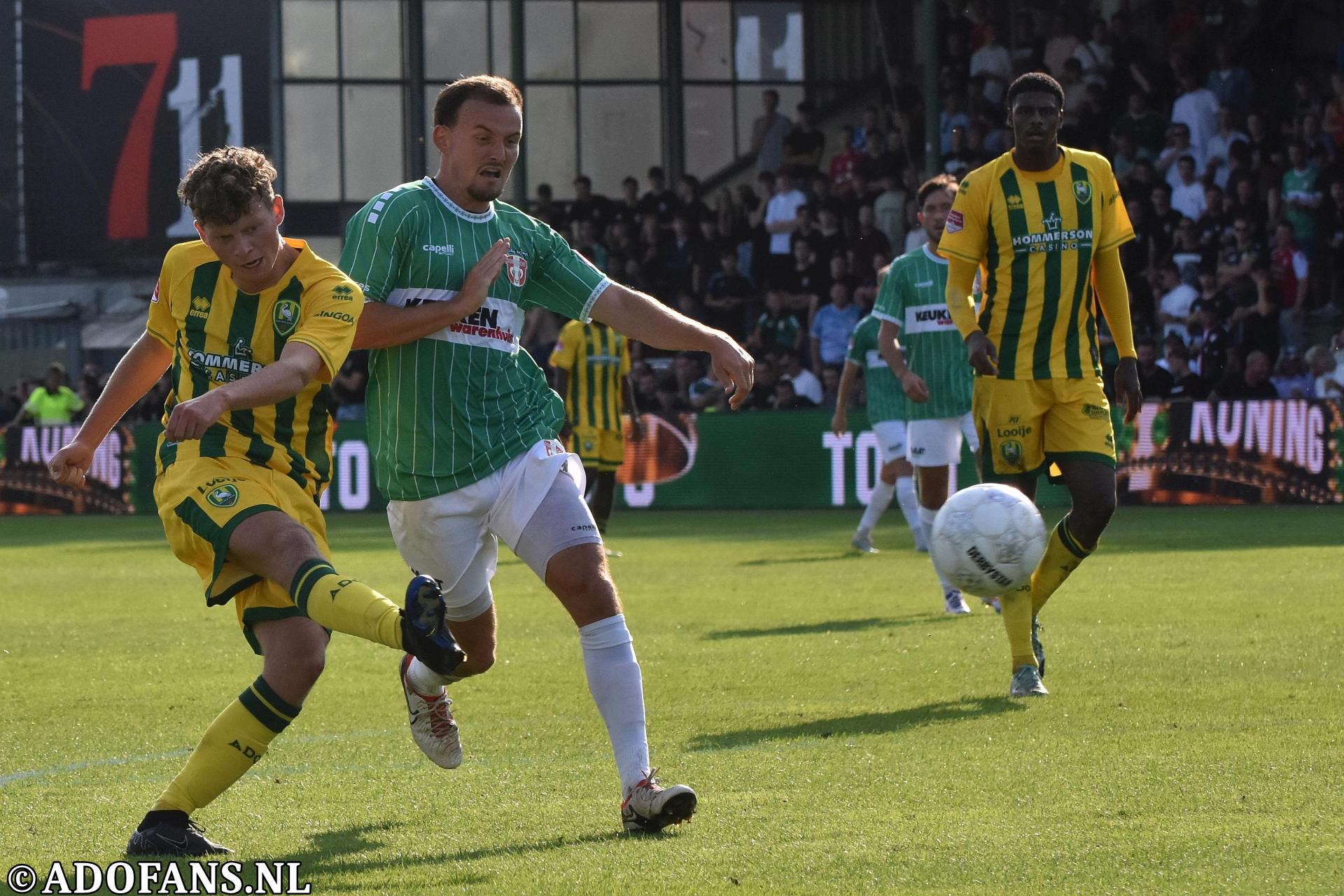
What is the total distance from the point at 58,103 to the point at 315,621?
91.2ft

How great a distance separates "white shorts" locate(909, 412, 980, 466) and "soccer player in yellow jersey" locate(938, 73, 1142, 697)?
3100 mm

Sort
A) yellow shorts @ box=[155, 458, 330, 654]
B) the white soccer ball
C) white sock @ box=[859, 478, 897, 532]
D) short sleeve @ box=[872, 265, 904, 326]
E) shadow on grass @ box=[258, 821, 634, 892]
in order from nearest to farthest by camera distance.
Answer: shadow on grass @ box=[258, 821, 634, 892] < yellow shorts @ box=[155, 458, 330, 654] < the white soccer ball < short sleeve @ box=[872, 265, 904, 326] < white sock @ box=[859, 478, 897, 532]

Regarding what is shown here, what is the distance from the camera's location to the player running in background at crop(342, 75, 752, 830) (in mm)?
4977

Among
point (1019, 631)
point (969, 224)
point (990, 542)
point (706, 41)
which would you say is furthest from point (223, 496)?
point (706, 41)

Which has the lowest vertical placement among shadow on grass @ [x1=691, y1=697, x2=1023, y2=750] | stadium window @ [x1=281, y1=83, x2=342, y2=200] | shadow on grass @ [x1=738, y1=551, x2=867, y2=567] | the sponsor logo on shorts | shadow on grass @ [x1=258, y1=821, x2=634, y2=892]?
shadow on grass @ [x1=738, y1=551, x2=867, y2=567]

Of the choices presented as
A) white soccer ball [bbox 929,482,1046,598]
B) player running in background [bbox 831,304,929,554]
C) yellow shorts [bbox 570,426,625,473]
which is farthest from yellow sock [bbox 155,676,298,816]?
yellow shorts [bbox 570,426,625,473]

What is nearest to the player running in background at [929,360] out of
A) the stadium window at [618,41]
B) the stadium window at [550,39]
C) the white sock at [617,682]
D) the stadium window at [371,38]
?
the white sock at [617,682]

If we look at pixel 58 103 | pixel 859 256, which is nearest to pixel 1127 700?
pixel 859 256

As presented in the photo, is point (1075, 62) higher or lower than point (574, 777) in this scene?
higher

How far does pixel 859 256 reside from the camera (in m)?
21.7

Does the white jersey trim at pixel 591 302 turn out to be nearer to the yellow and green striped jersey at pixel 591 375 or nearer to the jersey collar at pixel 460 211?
the jersey collar at pixel 460 211

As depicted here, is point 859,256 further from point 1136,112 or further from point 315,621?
point 315,621

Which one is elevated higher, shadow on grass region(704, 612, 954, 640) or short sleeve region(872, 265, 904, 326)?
short sleeve region(872, 265, 904, 326)

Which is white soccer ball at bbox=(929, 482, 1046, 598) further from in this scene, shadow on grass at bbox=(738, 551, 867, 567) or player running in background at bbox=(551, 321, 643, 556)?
player running in background at bbox=(551, 321, 643, 556)
